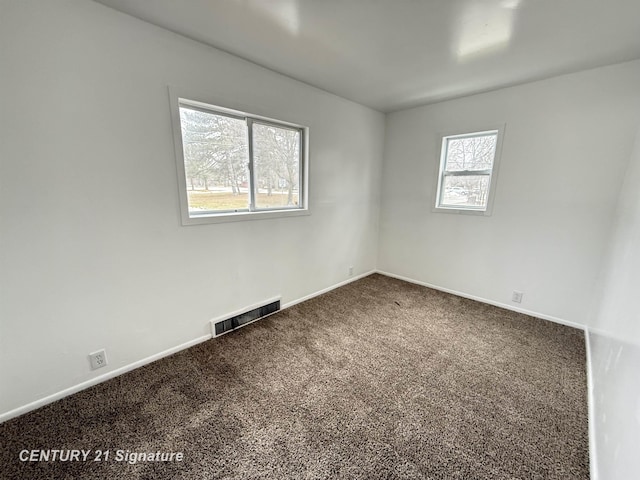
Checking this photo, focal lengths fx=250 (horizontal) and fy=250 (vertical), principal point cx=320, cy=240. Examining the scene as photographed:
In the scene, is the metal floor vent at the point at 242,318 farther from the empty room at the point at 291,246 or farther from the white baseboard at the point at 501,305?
the white baseboard at the point at 501,305

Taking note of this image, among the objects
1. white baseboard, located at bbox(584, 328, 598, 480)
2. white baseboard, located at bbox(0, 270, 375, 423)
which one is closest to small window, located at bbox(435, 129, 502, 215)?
white baseboard, located at bbox(584, 328, 598, 480)

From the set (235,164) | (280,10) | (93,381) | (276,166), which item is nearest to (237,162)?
(235,164)

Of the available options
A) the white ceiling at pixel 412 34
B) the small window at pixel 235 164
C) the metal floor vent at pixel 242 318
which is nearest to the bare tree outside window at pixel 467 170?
the white ceiling at pixel 412 34

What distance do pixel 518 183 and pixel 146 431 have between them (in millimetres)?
3842

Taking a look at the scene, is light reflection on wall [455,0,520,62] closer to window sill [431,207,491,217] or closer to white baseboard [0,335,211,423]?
window sill [431,207,491,217]

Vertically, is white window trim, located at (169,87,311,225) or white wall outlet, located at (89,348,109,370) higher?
white window trim, located at (169,87,311,225)

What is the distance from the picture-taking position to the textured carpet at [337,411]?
1288 millimetres

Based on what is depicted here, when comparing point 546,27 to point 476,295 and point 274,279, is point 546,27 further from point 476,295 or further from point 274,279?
point 274,279

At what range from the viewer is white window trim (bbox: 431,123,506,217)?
9.24 feet

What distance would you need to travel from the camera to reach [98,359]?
1.78 metres

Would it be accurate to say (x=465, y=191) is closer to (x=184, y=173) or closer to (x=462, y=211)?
(x=462, y=211)

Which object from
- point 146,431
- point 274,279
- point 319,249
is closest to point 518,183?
point 319,249

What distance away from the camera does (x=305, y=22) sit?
5.48 ft

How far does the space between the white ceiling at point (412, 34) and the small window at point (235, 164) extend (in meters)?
0.53
